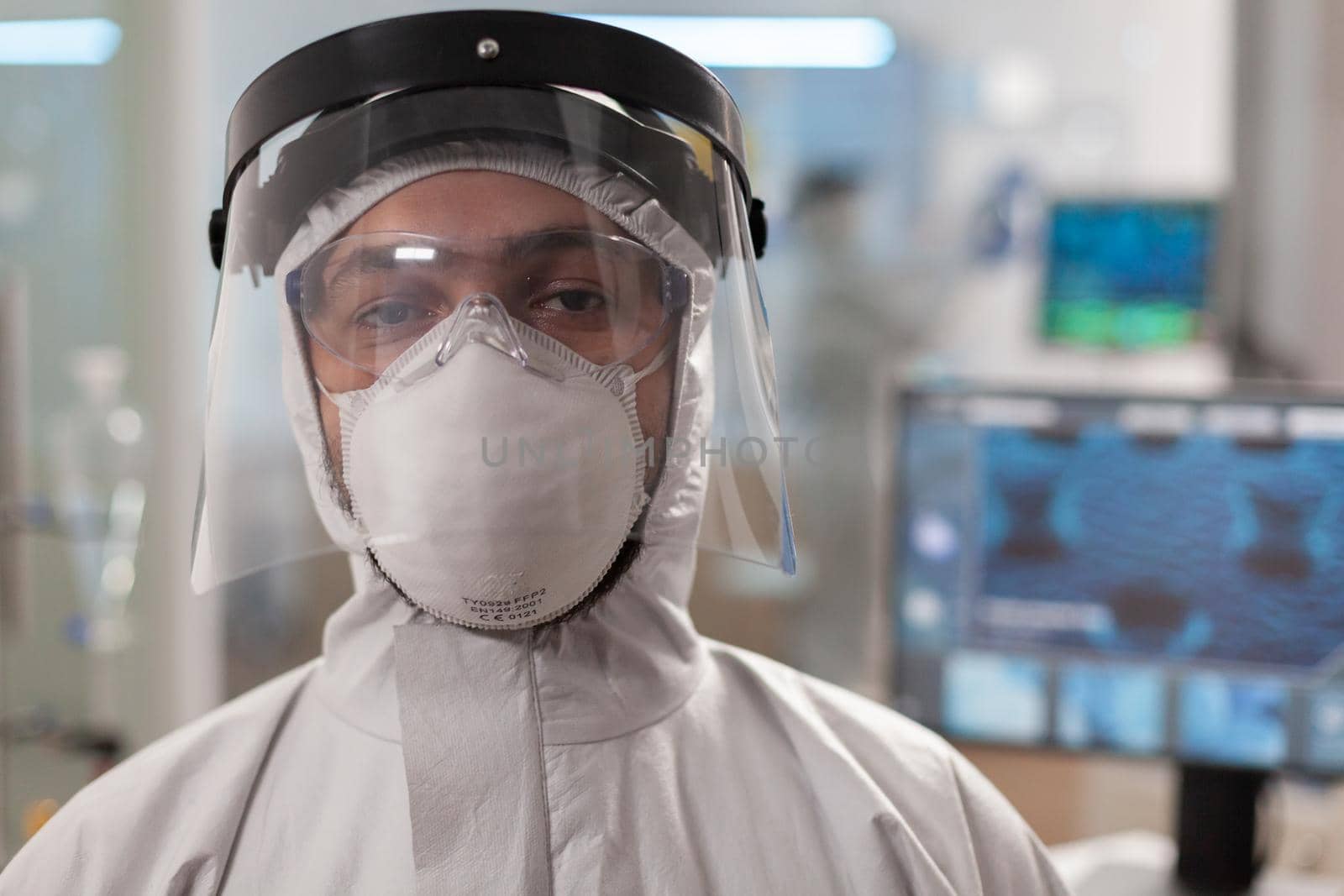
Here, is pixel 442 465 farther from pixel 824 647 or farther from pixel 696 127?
pixel 824 647

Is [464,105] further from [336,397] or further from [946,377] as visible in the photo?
→ [946,377]

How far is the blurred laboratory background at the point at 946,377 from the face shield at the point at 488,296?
0.13m

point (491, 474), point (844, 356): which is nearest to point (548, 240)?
point (491, 474)

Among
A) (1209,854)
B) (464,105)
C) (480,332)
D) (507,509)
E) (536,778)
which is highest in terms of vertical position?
(464,105)

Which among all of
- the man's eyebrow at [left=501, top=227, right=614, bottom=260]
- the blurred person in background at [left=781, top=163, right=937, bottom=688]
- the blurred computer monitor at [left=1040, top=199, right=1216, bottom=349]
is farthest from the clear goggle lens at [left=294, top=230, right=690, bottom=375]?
the blurred computer monitor at [left=1040, top=199, right=1216, bottom=349]

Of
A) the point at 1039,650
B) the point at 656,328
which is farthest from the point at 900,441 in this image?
the point at 656,328

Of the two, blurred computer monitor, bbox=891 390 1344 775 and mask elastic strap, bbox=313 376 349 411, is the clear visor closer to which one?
mask elastic strap, bbox=313 376 349 411

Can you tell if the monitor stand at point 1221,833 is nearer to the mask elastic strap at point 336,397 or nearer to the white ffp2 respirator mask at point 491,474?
the white ffp2 respirator mask at point 491,474

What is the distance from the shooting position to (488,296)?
2.16 feet

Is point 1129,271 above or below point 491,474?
above

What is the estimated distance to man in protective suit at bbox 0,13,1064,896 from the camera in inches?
25.5

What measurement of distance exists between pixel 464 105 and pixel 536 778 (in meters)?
0.42

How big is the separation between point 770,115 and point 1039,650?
1259 mm

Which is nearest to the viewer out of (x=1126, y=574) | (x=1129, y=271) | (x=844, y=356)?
(x=1126, y=574)
